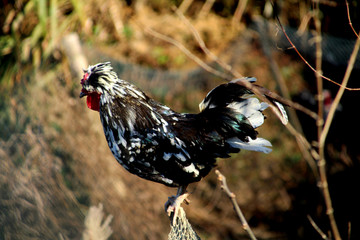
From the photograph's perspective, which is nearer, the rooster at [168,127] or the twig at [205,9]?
the rooster at [168,127]

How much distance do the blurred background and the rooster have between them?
610mm

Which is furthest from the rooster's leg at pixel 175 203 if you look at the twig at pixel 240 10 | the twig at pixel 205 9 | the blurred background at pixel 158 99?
the twig at pixel 205 9

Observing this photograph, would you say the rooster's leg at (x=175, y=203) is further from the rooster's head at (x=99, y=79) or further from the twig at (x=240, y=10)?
the twig at (x=240, y=10)

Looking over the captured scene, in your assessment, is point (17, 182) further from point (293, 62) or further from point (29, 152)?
point (293, 62)

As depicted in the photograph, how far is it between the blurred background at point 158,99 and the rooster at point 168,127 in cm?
61

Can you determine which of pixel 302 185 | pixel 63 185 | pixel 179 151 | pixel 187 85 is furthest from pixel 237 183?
pixel 179 151

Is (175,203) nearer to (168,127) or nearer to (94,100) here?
(168,127)

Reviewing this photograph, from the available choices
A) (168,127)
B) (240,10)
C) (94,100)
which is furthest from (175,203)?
(240,10)

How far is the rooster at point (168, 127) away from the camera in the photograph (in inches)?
84.7

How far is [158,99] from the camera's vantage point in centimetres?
625

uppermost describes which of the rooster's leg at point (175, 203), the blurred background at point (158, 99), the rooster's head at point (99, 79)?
the rooster's head at point (99, 79)

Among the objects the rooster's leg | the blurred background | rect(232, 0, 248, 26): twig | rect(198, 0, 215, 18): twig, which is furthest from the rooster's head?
rect(198, 0, 215, 18): twig

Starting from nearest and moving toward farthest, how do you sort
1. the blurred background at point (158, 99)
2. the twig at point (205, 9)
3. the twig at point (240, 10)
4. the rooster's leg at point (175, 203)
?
the rooster's leg at point (175, 203) < the blurred background at point (158, 99) < the twig at point (240, 10) < the twig at point (205, 9)

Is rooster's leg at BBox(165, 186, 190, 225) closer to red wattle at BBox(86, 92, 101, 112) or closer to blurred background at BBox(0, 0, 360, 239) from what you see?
blurred background at BBox(0, 0, 360, 239)
